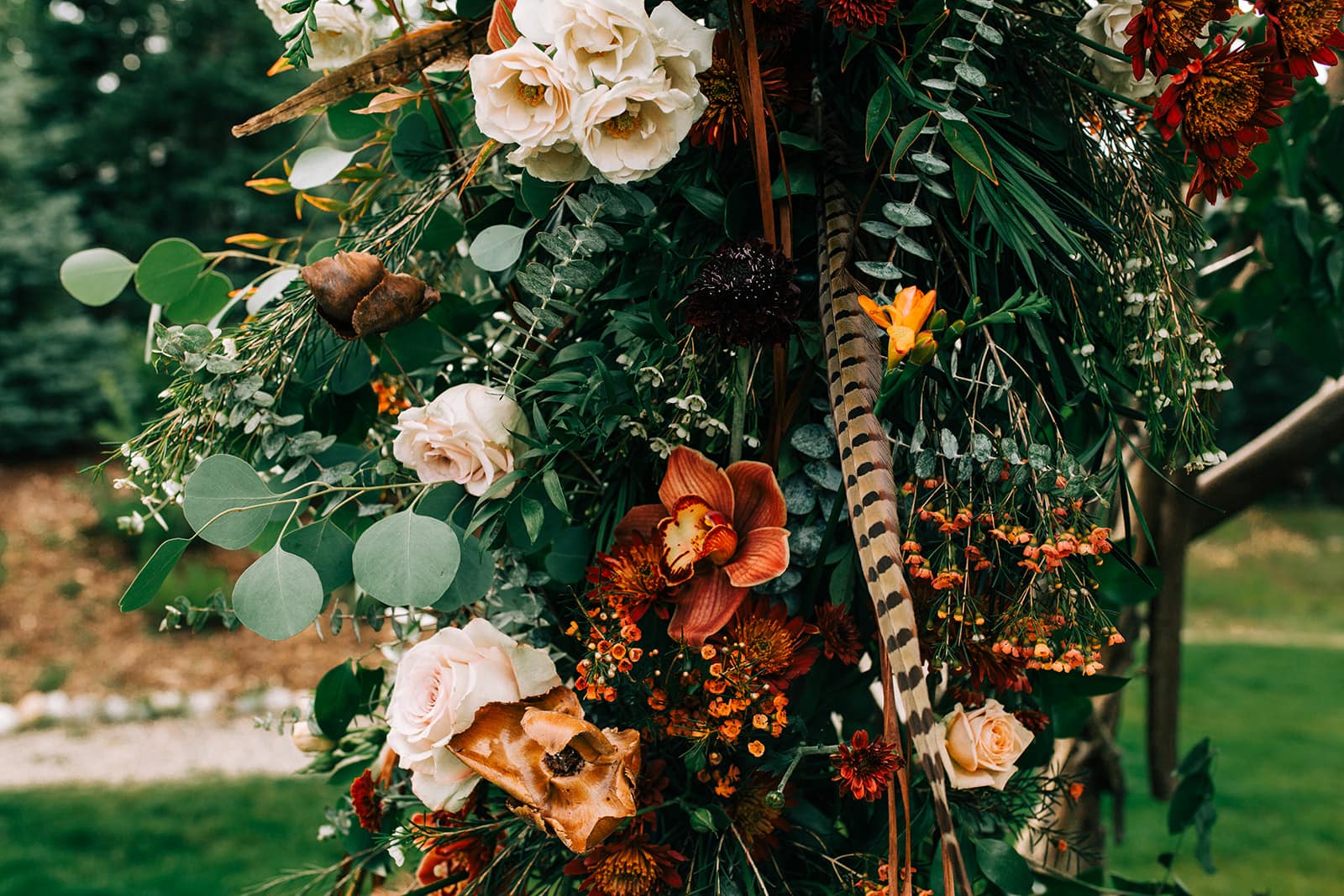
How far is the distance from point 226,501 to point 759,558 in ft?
1.04

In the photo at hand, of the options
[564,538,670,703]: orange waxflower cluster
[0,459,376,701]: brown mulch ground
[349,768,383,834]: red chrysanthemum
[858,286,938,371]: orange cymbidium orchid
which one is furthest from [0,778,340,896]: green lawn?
[858,286,938,371]: orange cymbidium orchid

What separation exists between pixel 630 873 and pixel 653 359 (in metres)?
0.31

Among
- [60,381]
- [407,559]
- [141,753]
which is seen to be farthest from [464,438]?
[60,381]

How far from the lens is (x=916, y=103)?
0.54 m

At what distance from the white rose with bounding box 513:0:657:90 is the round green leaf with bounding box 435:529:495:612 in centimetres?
28

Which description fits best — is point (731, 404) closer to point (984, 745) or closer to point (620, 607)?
point (620, 607)

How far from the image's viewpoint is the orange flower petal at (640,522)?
606 mm

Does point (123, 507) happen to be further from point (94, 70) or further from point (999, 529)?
point (999, 529)

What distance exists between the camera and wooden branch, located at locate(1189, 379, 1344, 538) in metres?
1.29

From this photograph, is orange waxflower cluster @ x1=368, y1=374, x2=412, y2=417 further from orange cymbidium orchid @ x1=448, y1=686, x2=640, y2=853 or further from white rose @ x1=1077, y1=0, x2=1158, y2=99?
white rose @ x1=1077, y1=0, x2=1158, y2=99

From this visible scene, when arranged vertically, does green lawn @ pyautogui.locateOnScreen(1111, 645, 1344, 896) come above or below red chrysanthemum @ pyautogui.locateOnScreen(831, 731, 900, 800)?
below

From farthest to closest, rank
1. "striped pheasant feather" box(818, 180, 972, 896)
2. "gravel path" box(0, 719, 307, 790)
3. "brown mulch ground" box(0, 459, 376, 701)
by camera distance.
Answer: "brown mulch ground" box(0, 459, 376, 701)
"gravel path" box(0, 719, 307, 790)
"striped pheasant feather" box(818, 180, 972, 896)

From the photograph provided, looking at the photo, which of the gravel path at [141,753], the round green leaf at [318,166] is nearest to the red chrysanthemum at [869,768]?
the round green leaf at [318,166]

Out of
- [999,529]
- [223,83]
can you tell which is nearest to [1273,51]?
[999,529]
